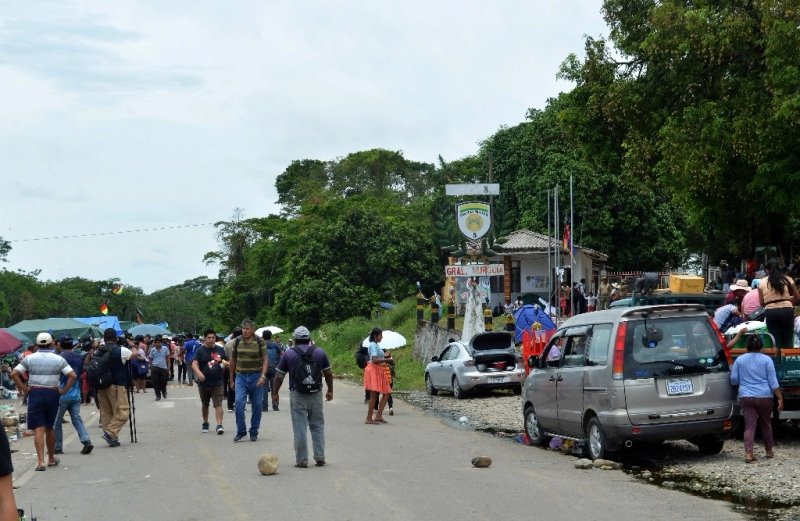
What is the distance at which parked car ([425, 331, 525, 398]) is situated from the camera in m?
24.6

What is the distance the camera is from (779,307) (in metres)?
14.2

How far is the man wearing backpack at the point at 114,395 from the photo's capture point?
650 inches

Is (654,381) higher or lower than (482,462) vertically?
higher

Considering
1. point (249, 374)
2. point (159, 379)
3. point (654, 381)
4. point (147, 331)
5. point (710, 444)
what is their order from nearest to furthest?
point (654, 381)
point (710, 444)
point (249, 374)
point (159, 379)
point (147, 331)

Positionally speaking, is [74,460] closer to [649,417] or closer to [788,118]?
[649,417]

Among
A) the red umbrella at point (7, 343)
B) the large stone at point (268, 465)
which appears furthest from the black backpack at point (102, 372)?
the red umbrella at point (7, 343)

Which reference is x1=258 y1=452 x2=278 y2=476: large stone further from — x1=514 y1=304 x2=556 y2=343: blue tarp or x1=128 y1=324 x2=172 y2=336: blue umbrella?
x1=128 y1=324 x2=172 y2=336: blue umbrella

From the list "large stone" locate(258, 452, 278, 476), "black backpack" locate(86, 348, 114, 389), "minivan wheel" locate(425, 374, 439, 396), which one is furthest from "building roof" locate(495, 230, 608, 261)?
"large stone" locate(258, 452, 278, 476)

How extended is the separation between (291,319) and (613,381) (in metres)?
48.6

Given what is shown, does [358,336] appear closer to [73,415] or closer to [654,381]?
[73,415]

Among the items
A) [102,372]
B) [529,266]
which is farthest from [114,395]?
[529,266]

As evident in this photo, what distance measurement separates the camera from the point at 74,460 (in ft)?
49.2

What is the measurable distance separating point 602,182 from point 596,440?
4273cm

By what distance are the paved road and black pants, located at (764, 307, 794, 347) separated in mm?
3359
